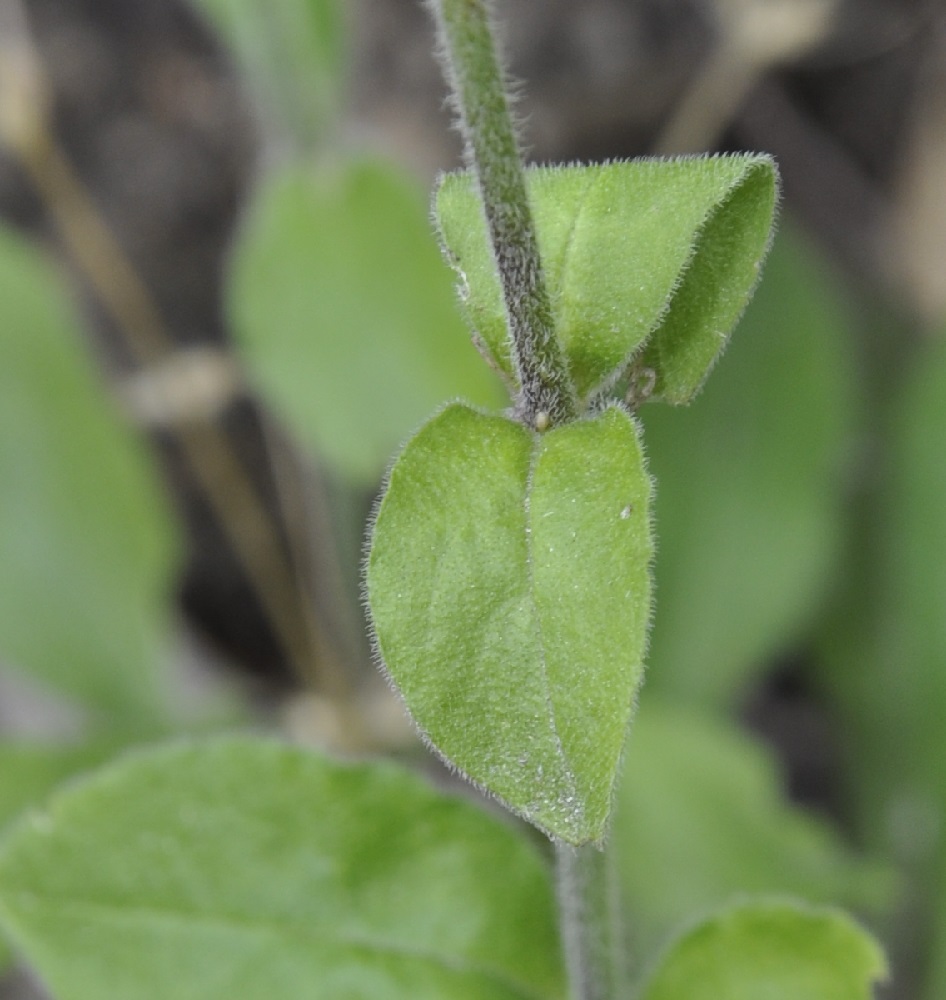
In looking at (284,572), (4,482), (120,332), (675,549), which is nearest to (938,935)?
(675,549)

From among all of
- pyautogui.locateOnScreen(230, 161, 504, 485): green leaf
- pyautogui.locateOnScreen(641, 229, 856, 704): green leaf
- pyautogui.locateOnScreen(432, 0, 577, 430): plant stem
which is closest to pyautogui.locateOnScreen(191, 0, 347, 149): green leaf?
pyautogui.locateOnScreen(230, 161, 504, 485): green leaf

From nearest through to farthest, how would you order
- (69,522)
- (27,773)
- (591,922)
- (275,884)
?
(591,922) < (275,884) < (27,773) < (69,522)

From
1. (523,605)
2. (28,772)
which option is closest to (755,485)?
(28,772)

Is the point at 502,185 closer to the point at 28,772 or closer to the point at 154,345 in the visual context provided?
the point at 28,772

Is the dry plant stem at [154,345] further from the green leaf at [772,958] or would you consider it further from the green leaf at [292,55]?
the green leaf at [772,958]

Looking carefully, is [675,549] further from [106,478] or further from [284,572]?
[106,478]
